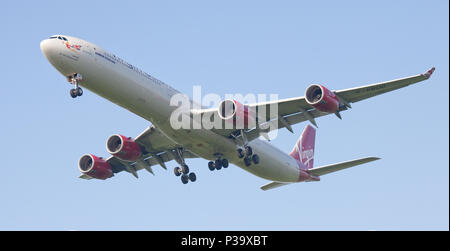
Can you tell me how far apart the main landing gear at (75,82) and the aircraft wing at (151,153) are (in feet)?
19.8

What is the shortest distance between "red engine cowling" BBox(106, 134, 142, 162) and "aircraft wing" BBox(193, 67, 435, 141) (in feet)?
20.9

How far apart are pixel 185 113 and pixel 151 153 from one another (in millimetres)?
7409

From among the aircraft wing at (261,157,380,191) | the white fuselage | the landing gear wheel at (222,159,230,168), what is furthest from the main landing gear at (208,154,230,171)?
the aircraft wing at (261,157,380,191)

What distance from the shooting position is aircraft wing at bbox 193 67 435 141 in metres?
36.6

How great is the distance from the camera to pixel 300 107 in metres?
39.6

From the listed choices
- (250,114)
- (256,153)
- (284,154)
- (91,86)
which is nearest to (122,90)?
(91,86)

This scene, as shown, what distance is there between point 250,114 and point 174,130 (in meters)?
4.70

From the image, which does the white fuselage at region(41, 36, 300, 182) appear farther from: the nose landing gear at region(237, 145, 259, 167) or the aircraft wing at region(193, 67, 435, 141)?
the aircraft wing at region(193, 67, 435, 141)

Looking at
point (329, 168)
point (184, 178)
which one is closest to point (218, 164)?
point (184, 178)

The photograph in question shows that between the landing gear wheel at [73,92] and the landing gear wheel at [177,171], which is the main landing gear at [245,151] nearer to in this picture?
the landing gear wheel at [177,171]

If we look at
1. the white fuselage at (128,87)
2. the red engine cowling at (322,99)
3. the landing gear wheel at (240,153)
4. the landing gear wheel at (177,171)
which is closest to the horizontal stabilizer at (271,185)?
the white fuselage at (128,87)

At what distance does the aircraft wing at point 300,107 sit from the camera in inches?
1439

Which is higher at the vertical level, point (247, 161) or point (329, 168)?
point (329, 168)

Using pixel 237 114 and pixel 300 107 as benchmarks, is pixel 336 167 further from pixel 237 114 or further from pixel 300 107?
pixel 237 114
